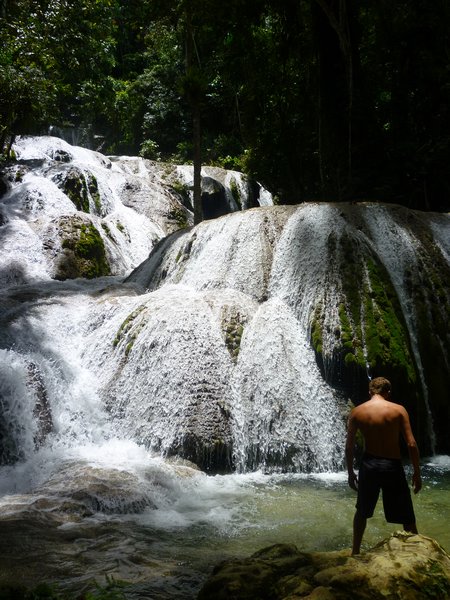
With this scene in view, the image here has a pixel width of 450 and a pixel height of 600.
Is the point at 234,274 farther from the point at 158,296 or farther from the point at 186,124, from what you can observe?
the point at 186,124

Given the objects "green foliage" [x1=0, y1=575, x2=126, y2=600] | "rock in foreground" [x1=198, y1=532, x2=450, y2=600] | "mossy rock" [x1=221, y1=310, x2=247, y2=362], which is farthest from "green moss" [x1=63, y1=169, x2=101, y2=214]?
"rock in foreground" [x1=198, y1=532, x2=450, y2=600]

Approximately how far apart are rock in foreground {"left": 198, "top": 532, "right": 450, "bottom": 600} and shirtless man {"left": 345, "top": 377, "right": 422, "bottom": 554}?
632 millimetres

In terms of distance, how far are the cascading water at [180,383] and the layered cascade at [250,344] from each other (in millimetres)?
26

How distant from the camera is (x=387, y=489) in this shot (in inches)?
156

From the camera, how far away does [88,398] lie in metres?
8.44

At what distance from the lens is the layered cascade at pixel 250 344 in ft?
24.8

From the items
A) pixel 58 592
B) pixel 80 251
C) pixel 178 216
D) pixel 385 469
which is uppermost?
pixel 178 216

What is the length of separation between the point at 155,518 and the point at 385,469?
100 inches

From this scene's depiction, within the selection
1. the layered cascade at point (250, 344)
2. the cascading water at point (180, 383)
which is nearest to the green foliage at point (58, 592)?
the cascading water at point (180, 383)

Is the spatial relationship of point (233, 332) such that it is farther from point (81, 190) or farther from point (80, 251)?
point (81, 190)

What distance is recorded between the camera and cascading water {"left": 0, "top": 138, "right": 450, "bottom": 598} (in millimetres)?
5559

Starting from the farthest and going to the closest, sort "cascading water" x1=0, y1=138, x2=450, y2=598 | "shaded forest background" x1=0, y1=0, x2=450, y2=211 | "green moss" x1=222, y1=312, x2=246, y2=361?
"shaded forest background" x1=0, y1=0, x2=450, y2=211, "green moss" x1=222, y1=312, x2=246, y2=361, "cascading water" x1=0, y1=138, x2=450, y2=598

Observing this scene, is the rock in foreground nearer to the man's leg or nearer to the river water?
the man's leg

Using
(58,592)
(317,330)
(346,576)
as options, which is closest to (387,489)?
(346,576)
